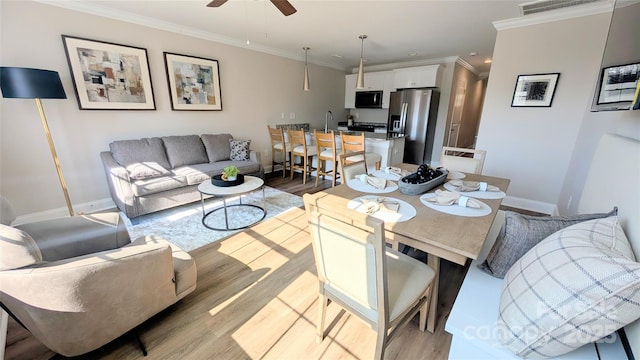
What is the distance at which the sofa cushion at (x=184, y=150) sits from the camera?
3.33 metres

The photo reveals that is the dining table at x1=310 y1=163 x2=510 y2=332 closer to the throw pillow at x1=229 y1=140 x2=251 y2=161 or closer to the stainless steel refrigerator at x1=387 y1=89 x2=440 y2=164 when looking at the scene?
the throw pillow at x1=229 y1=140 x2=251 y2=161

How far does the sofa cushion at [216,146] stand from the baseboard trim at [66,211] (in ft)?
4.58

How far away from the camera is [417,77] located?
17.0 ft

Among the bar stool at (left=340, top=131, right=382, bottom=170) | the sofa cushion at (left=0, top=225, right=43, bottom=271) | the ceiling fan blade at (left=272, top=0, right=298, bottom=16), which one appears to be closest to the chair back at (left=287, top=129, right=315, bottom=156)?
the bar stool at (left=340, top=131, right=382, bottom=170)


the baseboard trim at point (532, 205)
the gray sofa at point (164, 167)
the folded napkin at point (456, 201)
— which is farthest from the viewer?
the baseboard trim at point (532, 205)

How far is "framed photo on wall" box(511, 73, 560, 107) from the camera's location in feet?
9.57

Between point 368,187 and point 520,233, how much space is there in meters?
0.90

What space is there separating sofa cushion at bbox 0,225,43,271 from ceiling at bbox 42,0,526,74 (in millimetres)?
2700

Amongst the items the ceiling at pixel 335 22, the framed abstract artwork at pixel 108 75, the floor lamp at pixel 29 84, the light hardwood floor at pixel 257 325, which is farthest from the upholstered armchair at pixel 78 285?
the ceiling at pixel 335 22

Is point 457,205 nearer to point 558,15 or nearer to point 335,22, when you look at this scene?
point 335,22

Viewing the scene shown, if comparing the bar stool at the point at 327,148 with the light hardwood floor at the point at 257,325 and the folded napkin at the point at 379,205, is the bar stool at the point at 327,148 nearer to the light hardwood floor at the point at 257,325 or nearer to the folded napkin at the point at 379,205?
the light hardwood floor at the point at 257,325

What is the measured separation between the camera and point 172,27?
10.9 ft

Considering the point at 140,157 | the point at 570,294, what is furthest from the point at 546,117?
the point at 140,157

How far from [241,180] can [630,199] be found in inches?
112
